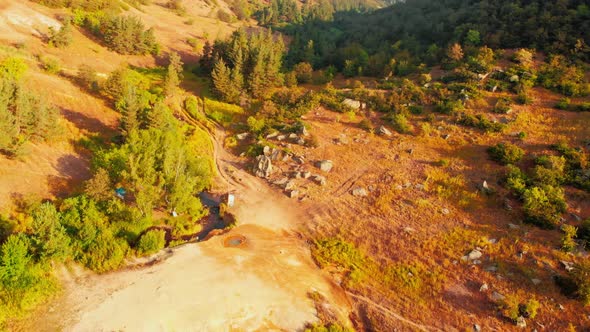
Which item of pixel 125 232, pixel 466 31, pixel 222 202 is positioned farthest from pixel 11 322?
pixel 466 31

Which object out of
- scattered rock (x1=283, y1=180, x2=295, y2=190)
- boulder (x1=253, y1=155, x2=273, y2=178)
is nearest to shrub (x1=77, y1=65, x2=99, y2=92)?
boulder (x1=253, y1=155, x2=273, y2=178)

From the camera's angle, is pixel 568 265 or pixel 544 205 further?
pixel 544 205

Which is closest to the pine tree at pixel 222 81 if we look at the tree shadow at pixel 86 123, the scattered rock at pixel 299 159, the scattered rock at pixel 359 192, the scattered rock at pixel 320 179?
the tree shadow at pixel 86 123

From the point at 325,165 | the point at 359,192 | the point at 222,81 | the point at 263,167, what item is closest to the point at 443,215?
the point at 359,192

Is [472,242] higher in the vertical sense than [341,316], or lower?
higher

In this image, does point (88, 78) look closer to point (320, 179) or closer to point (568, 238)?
point (320, 179)

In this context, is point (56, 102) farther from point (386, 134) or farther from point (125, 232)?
point (386, 134)

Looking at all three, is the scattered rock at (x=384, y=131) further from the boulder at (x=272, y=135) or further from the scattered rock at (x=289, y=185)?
the scattered rock at (x=289, y=185)
